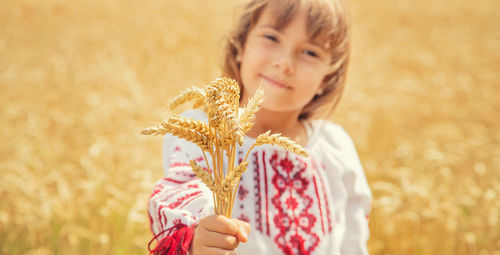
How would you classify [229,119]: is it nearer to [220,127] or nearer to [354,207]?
[220,127]

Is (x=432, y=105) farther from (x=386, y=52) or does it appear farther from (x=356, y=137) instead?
(x=386, y=52)

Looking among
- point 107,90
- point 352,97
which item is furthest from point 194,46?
point 352,97

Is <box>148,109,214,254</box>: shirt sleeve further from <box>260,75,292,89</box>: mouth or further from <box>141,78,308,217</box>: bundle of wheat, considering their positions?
<box>260,75,292,89</box>: mouth

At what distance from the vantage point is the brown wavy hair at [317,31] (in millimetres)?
1716

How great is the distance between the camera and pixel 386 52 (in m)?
7.03

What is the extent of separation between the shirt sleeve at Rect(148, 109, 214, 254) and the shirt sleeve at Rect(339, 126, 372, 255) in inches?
30.4

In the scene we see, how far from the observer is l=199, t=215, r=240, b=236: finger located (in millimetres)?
996

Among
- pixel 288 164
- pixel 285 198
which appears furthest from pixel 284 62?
pixel 285 198

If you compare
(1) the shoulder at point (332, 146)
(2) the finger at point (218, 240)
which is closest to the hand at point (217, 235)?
(2) the finger at point (218, 240)

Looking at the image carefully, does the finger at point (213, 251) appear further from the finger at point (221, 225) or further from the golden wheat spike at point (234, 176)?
the golden wheat spike at point (234, 176)

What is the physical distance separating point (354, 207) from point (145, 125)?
86.9 inches

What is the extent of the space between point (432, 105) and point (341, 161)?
11.6ft

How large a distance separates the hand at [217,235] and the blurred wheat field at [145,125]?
1.10 feet

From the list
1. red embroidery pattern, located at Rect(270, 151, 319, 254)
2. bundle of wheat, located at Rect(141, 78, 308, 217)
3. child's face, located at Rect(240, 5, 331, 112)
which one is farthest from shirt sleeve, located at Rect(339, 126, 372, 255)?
bundle of wheat, located at Rect(141, 78, 308, 217)
